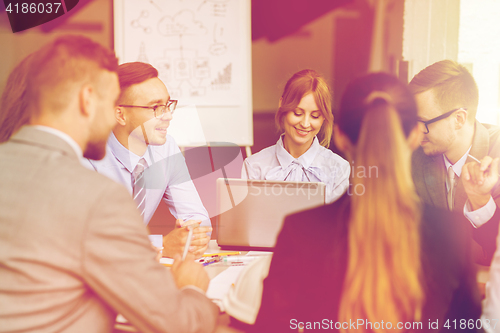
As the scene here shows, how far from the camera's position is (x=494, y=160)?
73.1 inches

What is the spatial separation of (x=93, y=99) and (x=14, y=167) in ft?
0.79

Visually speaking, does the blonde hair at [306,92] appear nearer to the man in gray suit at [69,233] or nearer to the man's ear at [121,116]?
the man's ear at [121,116]

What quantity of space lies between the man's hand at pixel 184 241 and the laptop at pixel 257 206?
96mm

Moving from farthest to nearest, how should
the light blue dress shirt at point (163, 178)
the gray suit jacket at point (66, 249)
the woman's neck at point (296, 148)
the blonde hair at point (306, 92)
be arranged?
the woman's neck at point (296, 148)
the blonde hair at point (306, 92)
the light blue dress shirt at point (163, 178)
the gray suit jacket at point (66, 249)

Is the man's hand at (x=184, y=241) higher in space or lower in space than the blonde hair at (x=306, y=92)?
lower

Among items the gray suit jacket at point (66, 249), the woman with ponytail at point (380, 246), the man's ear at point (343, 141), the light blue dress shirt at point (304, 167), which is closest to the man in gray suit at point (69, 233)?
the gray suit jacket at point (66, 249)

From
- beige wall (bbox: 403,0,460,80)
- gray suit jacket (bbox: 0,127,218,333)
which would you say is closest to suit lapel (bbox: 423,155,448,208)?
beige wall (bbox: 403,0,460,80)

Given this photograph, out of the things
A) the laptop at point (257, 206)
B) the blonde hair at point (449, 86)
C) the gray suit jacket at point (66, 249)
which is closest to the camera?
the gray suit jacket at point (66, 249)

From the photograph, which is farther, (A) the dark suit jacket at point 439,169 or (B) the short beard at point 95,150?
(A) the dark suit jacket at point 439,169

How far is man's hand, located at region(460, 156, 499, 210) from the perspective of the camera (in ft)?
5.89

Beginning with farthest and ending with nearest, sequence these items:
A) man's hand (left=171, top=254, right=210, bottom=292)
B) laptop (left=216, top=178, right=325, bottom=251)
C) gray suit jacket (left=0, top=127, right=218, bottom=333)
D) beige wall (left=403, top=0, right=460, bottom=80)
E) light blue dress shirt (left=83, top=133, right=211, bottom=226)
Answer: beige wall (left=403, top=0, right=460, bottom=80), light blue dress shirt (left=83, top=133, right=211, bottom=226), laptop (left=216, top=178, right=325, bottom=251), man's hand (left=171, top=254, right=210, bottom=292), gray suit jacket (left=0, top=127, right=218, bottom=333)

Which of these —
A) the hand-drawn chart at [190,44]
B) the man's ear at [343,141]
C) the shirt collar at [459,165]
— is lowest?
the shirt collar at [459,165]

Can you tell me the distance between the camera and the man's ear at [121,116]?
206 centimetres

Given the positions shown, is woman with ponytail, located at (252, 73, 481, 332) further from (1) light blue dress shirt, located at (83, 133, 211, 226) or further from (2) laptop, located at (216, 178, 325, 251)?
(1) light blue dress shirt, located at (83, 133, 211, 226)
